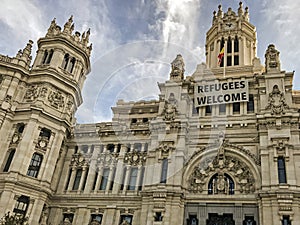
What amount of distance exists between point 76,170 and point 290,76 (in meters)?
28.8

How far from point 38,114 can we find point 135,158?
42.7 ft

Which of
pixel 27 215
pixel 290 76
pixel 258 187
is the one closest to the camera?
pixel 258 187

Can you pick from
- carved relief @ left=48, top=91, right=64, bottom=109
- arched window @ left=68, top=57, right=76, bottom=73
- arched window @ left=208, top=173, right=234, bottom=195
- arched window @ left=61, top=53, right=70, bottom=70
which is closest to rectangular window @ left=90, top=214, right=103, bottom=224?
arched window @ left=208, top=173, right=234, bottom=195

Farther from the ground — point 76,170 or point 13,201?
point 76,170

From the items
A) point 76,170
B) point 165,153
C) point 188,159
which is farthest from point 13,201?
point 188,159

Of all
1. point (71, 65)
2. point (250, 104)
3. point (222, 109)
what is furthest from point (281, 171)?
point (71, 65)

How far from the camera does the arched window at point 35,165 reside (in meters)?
38.4

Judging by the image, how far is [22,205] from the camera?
3628cm

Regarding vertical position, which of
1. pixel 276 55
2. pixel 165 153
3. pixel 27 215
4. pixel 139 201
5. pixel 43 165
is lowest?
pixel 27 215

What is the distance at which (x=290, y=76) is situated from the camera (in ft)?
127

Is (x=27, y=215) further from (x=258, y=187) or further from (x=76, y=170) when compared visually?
(x=258, y=187)

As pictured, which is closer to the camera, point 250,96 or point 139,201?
point 139,201

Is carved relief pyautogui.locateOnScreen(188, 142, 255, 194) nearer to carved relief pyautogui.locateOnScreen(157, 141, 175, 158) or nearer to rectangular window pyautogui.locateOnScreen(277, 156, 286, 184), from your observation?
rectangular window pyautogui.locateOnScreen(277, 156, 286, 184)

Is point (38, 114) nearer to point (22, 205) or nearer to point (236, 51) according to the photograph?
point (22, 205)
